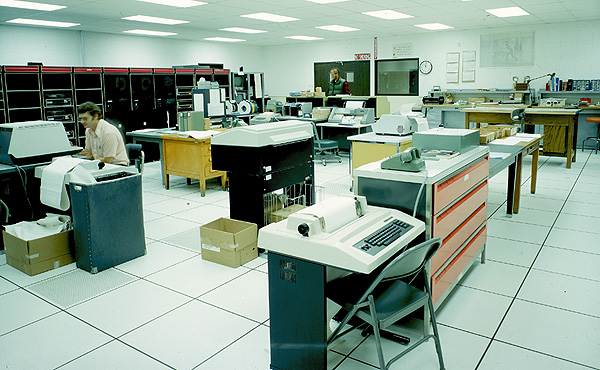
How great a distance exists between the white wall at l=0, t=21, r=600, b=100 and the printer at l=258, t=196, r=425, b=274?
9.68 m

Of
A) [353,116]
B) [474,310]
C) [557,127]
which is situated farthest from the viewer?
[353,116]

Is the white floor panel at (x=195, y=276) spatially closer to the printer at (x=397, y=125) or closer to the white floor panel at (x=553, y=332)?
the white floor panel at (x=553, y=332)

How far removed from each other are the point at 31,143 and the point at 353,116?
16.5 feet

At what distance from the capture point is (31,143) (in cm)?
373

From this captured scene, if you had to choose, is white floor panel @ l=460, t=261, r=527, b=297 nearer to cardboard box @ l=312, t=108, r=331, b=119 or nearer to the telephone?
the telephone

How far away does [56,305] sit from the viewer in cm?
279

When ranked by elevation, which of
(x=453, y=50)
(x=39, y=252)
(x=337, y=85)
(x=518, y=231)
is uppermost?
(x=453, y=50)

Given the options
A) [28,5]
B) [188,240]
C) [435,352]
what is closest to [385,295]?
[435,352]

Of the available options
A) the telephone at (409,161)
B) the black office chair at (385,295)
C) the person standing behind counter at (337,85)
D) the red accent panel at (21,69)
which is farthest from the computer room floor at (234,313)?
the person standing behind counter at (337,85)

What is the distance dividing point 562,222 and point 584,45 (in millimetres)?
7200

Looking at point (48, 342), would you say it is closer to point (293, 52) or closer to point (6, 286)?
point (6, 286)

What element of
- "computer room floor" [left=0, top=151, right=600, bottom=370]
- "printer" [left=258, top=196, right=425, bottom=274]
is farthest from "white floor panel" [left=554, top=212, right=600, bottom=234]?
"printer" [left=258, top=196, right=425, bottom=274]

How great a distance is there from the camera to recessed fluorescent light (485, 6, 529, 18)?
8234 millimetres

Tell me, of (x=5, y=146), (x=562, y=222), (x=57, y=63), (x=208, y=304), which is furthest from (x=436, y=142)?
(x=57, y=63)
